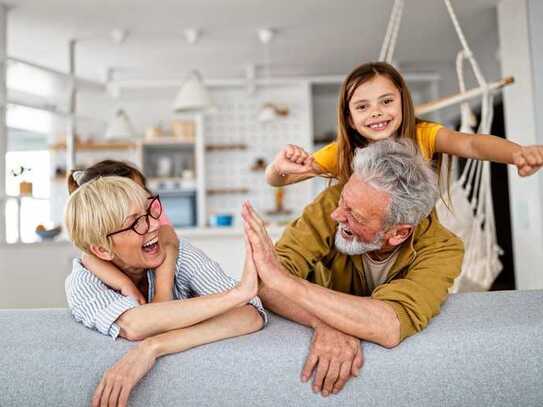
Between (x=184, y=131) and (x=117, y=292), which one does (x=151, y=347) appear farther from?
(x=184, y=131)

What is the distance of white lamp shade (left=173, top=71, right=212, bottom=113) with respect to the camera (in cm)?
422

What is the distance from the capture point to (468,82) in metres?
6.37

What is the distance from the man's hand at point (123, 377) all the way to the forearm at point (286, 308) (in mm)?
361

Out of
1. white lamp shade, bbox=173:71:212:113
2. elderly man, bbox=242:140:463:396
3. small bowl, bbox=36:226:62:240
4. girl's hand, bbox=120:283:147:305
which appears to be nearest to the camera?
elderly man, bbox=242:140:463:396

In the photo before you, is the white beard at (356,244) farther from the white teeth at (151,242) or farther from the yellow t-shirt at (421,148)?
the white teeth at (151,242)

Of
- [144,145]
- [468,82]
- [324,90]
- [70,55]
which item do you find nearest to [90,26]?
[70,55]

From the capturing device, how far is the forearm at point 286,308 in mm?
1347

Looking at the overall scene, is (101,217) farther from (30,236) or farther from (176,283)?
(30,236)

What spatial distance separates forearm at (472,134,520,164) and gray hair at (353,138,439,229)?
22cm

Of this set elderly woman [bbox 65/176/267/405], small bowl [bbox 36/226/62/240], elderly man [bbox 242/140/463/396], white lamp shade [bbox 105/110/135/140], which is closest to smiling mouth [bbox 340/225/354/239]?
elderly man [bbox 242/140/463/396]

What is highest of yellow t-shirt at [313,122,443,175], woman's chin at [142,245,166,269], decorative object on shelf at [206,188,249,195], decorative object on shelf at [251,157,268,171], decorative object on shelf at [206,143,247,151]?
decorative object on shelf at [206,143,247,151]

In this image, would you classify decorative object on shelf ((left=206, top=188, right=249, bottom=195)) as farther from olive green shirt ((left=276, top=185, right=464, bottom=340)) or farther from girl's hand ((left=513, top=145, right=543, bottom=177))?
girl's hand ((left=513, top=145, right=543, bottom=177))

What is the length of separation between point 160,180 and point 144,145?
19.7 inches

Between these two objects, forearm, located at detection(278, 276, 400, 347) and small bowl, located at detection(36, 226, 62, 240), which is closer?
forearm, located at detection(278, 276, 400, 347)
